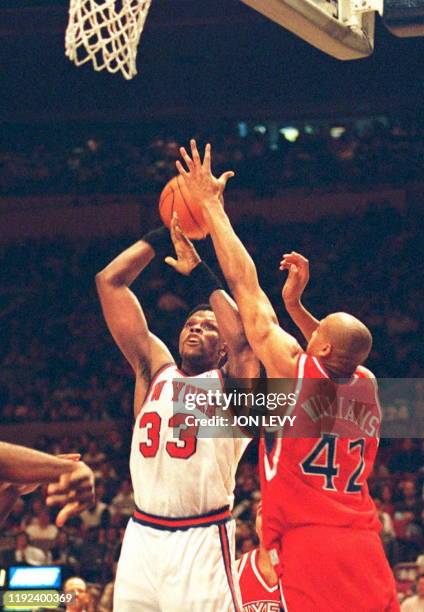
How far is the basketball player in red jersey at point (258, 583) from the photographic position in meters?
5.55

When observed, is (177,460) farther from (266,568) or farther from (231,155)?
(231,155)

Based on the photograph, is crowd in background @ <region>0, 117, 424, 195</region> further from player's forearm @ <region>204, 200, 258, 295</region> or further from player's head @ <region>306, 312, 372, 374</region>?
player's head @ <region>306, 312, 372, 374</region>

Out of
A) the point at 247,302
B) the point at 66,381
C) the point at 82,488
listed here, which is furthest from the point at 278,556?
the point at 66,381

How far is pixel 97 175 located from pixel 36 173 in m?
0.91

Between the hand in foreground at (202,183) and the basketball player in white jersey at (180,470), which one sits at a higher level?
the hand in foreground at (202,183)

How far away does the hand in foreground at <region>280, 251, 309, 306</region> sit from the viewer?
490cm

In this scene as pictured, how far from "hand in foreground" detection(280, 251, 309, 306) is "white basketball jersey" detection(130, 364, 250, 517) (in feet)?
1.80

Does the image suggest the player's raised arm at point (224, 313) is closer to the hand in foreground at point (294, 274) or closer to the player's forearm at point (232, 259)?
the hand in foreground at point (294, 274)

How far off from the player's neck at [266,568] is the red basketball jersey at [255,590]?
1 centimetres

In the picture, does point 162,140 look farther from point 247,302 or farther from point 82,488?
point 82,488

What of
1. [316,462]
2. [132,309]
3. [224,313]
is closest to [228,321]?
[224,313]

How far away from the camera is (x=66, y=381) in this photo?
45.9 ft

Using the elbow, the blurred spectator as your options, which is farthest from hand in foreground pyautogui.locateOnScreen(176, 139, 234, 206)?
the blurred spectator

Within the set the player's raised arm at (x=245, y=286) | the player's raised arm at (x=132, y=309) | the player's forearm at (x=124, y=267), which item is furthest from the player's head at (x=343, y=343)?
the player's forearm at (x=124, y=267)
